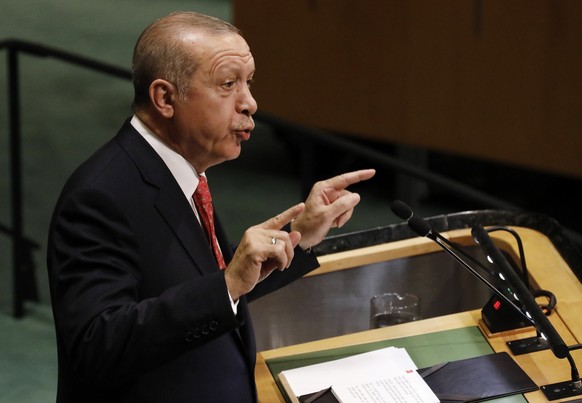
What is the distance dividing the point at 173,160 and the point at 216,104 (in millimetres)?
136

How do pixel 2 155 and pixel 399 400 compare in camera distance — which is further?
pixel 2 155

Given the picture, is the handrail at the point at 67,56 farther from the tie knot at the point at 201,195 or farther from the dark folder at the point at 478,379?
the dark folder at the point at 478,379

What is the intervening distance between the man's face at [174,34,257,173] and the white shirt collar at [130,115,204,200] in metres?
0.02

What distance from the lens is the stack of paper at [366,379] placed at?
2.21 meters

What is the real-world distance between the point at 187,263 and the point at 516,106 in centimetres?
341

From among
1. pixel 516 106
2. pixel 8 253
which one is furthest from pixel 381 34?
pixel 8 253

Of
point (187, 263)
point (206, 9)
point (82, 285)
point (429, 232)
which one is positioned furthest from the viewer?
point (206, 9)

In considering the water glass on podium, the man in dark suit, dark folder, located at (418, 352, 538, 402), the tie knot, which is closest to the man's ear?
the man in dark suit

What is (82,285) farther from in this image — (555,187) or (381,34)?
(555,187)

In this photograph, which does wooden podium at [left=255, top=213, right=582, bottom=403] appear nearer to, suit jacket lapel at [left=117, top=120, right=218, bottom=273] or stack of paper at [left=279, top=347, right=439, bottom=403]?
stack of paper at [left=279, top=347, right=439, bottom=403]

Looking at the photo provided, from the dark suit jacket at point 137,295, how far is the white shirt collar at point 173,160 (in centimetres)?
1

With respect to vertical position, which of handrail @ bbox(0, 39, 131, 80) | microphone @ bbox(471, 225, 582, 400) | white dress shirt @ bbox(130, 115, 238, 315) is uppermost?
white dress shirt @ bbox(130, 115, 238, 315)

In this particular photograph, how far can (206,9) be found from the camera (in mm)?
9430

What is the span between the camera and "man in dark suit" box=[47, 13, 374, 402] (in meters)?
1.91
